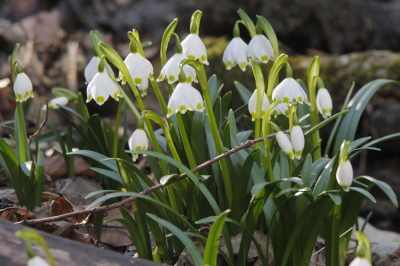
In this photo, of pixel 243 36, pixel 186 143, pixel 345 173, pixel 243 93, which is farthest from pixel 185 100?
pixel 243 36

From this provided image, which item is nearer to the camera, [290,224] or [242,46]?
[290,224]

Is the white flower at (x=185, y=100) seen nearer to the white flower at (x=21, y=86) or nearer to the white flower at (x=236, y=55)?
the white flower at (x=236, y=55)

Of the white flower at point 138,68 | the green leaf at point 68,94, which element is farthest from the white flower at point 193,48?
the green leaf at point 68,94

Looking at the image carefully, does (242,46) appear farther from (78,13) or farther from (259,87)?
(78,13)

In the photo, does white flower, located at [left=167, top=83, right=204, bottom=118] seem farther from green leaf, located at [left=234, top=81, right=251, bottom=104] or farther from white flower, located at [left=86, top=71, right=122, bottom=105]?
green leaf, located at [left=234, top=81, right=251, bottom=104]

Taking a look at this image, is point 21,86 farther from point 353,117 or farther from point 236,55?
point 353,117

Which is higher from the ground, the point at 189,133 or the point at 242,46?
the point at 242,46

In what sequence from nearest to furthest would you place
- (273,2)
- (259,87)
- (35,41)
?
1. (259,87)
2. (35,41)
3. (273,2)

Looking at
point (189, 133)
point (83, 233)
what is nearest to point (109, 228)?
point (83, 233)
